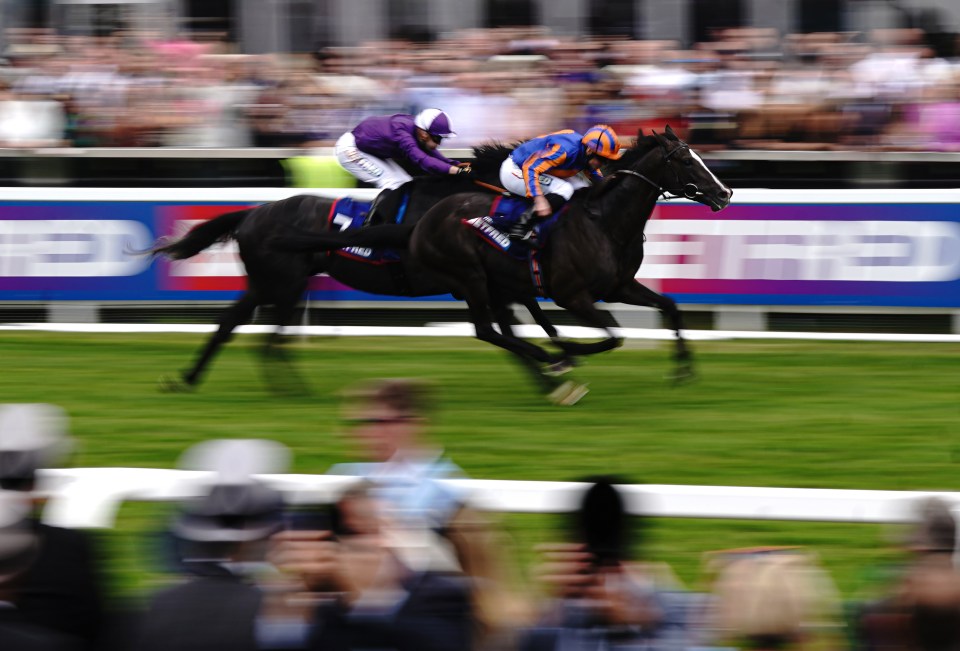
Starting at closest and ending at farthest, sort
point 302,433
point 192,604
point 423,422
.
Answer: point 192,604 < point 423,422 < point 302,433

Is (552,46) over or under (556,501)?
over

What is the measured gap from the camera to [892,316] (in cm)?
1317

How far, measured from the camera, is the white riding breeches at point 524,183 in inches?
420

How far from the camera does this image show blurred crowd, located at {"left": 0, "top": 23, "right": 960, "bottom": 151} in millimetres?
13500

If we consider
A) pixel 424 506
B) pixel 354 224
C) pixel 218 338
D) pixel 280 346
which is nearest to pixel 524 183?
pixel 354 224

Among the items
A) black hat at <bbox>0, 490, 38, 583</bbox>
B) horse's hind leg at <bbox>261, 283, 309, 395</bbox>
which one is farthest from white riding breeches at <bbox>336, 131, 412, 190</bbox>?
black hat at <bbox>0, 490, 38, 583</bbox>

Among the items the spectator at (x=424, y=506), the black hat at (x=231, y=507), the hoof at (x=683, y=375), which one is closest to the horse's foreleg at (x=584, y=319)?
the hoof at (x=683, y=375)

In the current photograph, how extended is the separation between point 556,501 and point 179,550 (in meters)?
3.89

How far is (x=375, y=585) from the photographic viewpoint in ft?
11.3

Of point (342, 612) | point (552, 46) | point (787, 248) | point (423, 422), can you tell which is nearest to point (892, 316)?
point (787, 248)

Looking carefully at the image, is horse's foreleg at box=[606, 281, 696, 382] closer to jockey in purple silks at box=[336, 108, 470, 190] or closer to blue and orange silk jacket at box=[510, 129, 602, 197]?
blue and orange silk jacket at box=[510, 129, 602, 197]

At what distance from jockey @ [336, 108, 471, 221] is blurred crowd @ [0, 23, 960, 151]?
2.37 m

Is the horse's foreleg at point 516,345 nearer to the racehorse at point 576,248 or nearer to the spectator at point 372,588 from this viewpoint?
the racehorse at point 576,248

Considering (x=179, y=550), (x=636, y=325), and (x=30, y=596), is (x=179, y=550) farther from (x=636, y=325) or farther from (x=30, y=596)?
(x=636, y=325)
